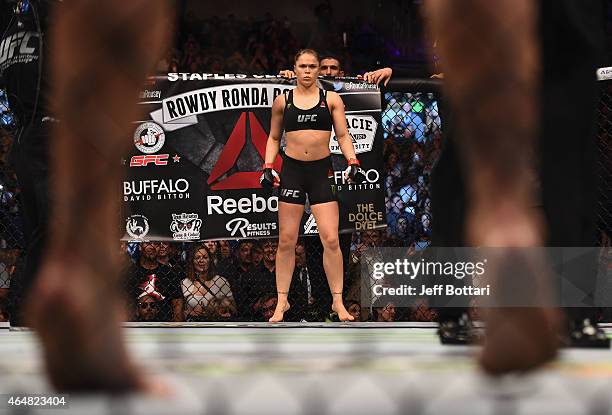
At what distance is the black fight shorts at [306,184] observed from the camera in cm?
Answer: 359

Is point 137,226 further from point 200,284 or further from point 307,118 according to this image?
point 307,118

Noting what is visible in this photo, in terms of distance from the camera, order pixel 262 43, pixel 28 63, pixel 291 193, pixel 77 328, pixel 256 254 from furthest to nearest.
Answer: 1. pixel 262 43
2. pixel 256 254
3. pixel 291 193
4. pixel 28 63
5. pixel 77 328

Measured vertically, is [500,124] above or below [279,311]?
above

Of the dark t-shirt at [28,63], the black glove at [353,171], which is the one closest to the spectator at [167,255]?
the black glove at [353,171]

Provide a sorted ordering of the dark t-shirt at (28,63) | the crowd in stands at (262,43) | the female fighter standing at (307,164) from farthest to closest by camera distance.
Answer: the crowd in stands at (262,43), the female fighter standing at (307,164), the dark t-shirt at (28,63)

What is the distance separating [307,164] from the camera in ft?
12.0

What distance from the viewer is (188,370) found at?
3.25 feet

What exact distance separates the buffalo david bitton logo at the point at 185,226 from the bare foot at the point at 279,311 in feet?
1.55

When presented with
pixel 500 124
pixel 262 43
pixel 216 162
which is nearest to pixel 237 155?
pixel 216 162

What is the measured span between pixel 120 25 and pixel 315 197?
115 inches

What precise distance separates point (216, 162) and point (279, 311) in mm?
687

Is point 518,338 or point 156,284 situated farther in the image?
point 156,284

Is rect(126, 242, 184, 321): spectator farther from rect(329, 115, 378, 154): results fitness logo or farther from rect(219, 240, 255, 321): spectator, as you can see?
rect(329, 115, 378, 154): results fitness logo

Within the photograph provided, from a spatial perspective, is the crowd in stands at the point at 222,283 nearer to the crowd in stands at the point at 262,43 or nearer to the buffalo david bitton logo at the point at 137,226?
the buffalo david bitton logo at the point at 137,226
